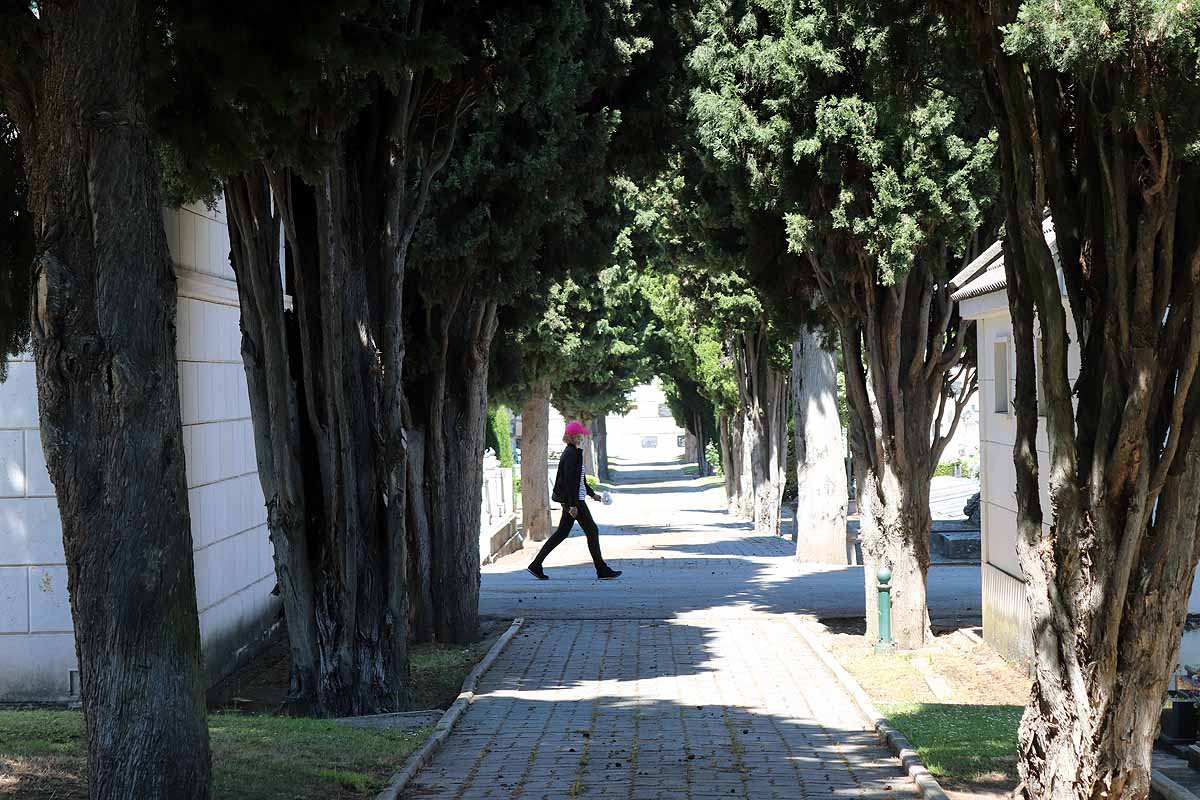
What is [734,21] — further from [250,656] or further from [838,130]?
[250,656]

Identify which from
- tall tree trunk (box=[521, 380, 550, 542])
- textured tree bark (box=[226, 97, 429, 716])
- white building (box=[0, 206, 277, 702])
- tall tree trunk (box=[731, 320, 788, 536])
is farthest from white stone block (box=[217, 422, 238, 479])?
tall tree trunk (box=[731, 320, 788, 536])

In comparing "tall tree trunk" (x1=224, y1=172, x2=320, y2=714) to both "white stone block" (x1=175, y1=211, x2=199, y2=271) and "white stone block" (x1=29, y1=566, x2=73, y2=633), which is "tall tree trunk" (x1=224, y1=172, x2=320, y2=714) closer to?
"white stone block" (x1=29, y1=566, x2=73, y2=633)

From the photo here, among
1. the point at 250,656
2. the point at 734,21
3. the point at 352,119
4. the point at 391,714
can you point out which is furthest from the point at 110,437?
the point at 734,21

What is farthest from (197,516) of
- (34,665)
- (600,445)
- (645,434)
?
(645,434)

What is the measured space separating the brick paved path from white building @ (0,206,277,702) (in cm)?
249

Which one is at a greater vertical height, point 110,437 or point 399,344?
point 399,344

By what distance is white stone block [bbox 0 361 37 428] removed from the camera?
30.9ft

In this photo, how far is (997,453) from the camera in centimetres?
1325

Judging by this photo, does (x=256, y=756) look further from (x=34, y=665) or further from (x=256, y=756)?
(x=34, y=665)

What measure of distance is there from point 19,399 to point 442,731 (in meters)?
3.85

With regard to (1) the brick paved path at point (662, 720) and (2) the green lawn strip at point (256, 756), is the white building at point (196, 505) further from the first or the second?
(1) the brick paved path at point (662, 720)

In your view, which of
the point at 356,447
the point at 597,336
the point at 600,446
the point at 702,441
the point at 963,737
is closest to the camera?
the point at 963,737

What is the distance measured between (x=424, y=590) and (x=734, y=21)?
613 centimetres

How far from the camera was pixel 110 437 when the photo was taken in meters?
5.29
